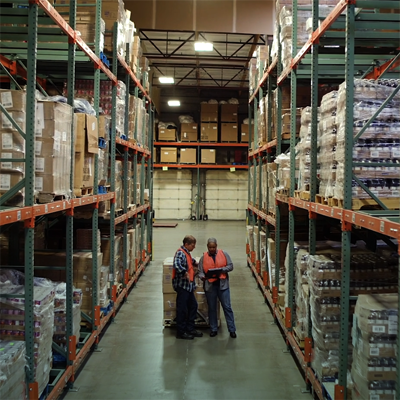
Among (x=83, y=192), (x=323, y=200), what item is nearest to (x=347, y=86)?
(x=323, y=200)

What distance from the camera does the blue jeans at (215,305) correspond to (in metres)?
6.45

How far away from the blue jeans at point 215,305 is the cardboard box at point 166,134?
Answer: 631 inches

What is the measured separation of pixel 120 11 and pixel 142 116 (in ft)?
9.76

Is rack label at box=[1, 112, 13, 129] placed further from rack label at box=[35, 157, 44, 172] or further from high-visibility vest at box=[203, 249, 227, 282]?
high-visibility vest at box=[203, 249, 227, 282]

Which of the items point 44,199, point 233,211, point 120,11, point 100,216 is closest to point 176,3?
point 120,11

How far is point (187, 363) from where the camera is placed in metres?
5.51

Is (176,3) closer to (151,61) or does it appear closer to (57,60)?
(151,61)

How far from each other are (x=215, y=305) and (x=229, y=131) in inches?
627

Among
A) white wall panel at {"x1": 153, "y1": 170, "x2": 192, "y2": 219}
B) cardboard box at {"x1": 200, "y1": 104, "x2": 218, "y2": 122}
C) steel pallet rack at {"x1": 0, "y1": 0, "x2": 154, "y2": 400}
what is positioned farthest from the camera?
white wall panel at {"x1": 153, "y1": 170, "x2": 192, "y2": 219}

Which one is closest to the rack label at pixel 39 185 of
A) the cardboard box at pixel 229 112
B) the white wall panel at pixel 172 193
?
the cardboard box at pixel 229 112

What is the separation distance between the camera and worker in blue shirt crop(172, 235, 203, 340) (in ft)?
20.6

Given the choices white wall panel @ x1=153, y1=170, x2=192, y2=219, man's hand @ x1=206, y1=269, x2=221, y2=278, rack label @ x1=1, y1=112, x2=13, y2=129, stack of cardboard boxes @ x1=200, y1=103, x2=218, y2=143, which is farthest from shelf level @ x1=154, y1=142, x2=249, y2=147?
rack label @ x1=1, y1=112, x2=13, y2=129

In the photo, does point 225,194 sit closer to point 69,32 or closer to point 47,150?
point 69,32

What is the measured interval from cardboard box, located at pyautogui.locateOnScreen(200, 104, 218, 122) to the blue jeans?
15.9 metres
